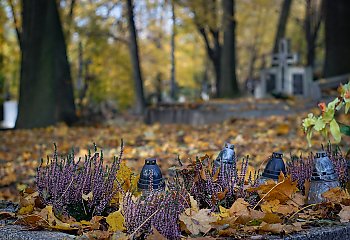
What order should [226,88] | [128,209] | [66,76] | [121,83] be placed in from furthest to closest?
[121,83] → [226,88] → [66,76] → [128,209]

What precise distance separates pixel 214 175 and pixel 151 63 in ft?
113

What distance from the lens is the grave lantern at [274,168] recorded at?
3.23 metres

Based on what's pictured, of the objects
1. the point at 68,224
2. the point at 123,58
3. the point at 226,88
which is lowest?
the point at 68,224

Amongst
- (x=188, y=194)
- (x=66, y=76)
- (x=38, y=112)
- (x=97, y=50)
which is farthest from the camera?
(x=97, y=50)

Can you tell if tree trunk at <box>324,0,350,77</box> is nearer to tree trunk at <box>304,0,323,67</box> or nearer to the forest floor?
the forest floor

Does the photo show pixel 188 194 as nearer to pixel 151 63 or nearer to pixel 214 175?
pixel 214 175

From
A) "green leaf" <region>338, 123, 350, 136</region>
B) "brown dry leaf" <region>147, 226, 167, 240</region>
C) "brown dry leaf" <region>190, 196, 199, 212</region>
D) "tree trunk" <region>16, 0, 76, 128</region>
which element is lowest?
"brown dry leaf" <region>147, 226, 167, 240</region>

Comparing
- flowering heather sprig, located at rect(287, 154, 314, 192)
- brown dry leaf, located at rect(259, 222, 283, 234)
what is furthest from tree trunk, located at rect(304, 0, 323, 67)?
brown dry leaf, located at rect(259, 222, 283, 234)

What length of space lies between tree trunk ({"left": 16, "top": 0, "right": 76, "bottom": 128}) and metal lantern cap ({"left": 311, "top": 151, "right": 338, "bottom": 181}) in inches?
396

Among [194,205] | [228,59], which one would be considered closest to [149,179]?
[194,205]

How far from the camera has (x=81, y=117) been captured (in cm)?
1384

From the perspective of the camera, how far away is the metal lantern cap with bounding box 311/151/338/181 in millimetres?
3115

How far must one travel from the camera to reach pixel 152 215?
8.18ft

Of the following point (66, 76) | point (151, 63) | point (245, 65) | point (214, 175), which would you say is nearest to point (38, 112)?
point (66, 76)
